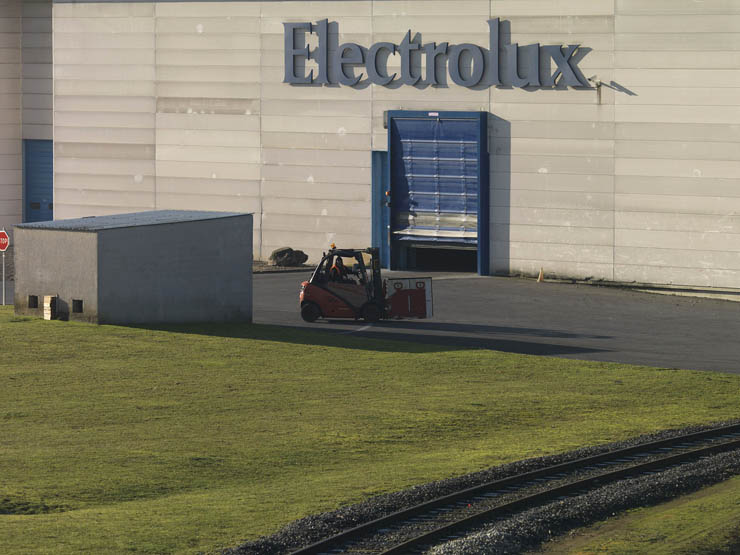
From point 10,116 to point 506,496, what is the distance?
45.9 metres

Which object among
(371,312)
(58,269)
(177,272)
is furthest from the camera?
(371,312)

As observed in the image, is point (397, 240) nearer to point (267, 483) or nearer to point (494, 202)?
point (494, 202)

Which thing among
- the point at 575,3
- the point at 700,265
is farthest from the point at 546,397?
the point at 575,3

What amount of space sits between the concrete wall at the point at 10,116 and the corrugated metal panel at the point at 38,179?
343 millimetres

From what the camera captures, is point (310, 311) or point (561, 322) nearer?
point (310, 311)

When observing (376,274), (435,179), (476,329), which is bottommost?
(476,329)

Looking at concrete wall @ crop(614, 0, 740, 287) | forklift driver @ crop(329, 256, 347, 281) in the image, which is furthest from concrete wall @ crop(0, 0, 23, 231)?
concrete wall @ crop(614, 0, 740, 287)

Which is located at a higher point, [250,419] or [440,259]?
[440,259]

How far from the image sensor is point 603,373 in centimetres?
3134

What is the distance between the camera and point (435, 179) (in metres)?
49.2

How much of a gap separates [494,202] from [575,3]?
7.23 metres

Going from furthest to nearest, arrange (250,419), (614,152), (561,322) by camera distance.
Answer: (614,152)
(561,322)
(250,419)

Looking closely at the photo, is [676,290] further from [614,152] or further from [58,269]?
[58,269]

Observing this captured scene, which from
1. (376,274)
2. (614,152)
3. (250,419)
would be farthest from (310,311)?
(250,419)
